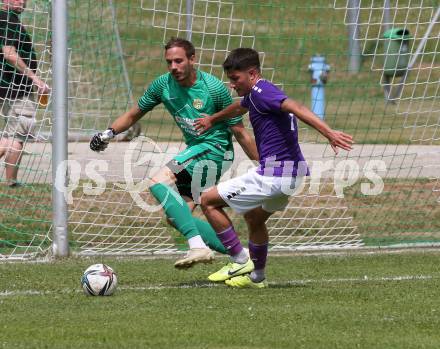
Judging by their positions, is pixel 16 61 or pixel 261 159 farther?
pixel 16 61

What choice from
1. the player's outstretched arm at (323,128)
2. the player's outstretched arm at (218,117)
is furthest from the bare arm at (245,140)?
the player's outstretched arm at (323,128)

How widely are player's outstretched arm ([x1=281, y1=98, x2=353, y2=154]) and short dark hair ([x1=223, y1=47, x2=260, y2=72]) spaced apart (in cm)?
49

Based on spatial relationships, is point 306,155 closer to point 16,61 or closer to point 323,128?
point 16,61

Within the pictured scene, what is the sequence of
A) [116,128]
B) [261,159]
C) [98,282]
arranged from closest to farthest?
[98,282] → [261,159] → [116,128]

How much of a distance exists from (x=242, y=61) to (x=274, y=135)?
1.91 feet

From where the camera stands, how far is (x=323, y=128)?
7004mm

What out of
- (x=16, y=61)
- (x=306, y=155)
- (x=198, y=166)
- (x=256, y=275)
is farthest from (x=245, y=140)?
(x=306, y=155)

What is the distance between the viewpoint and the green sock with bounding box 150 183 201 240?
8.02 metres

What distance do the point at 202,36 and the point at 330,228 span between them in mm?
2539

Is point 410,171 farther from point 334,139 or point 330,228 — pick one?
point 334,139

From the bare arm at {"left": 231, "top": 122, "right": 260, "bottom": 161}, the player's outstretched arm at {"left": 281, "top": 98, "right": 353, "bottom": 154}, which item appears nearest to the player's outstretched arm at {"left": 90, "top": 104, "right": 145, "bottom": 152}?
the bare arm at {"left": 231, "top": 122, "right": 260, "bottom": 161}

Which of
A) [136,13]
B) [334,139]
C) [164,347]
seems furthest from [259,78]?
[136,13]

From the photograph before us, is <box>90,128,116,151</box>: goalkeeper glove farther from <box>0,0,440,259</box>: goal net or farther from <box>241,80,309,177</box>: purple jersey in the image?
<box>0,0,440,259</box>: goal net

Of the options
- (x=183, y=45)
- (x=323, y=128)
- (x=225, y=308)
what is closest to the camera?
(x=225, y=308)
